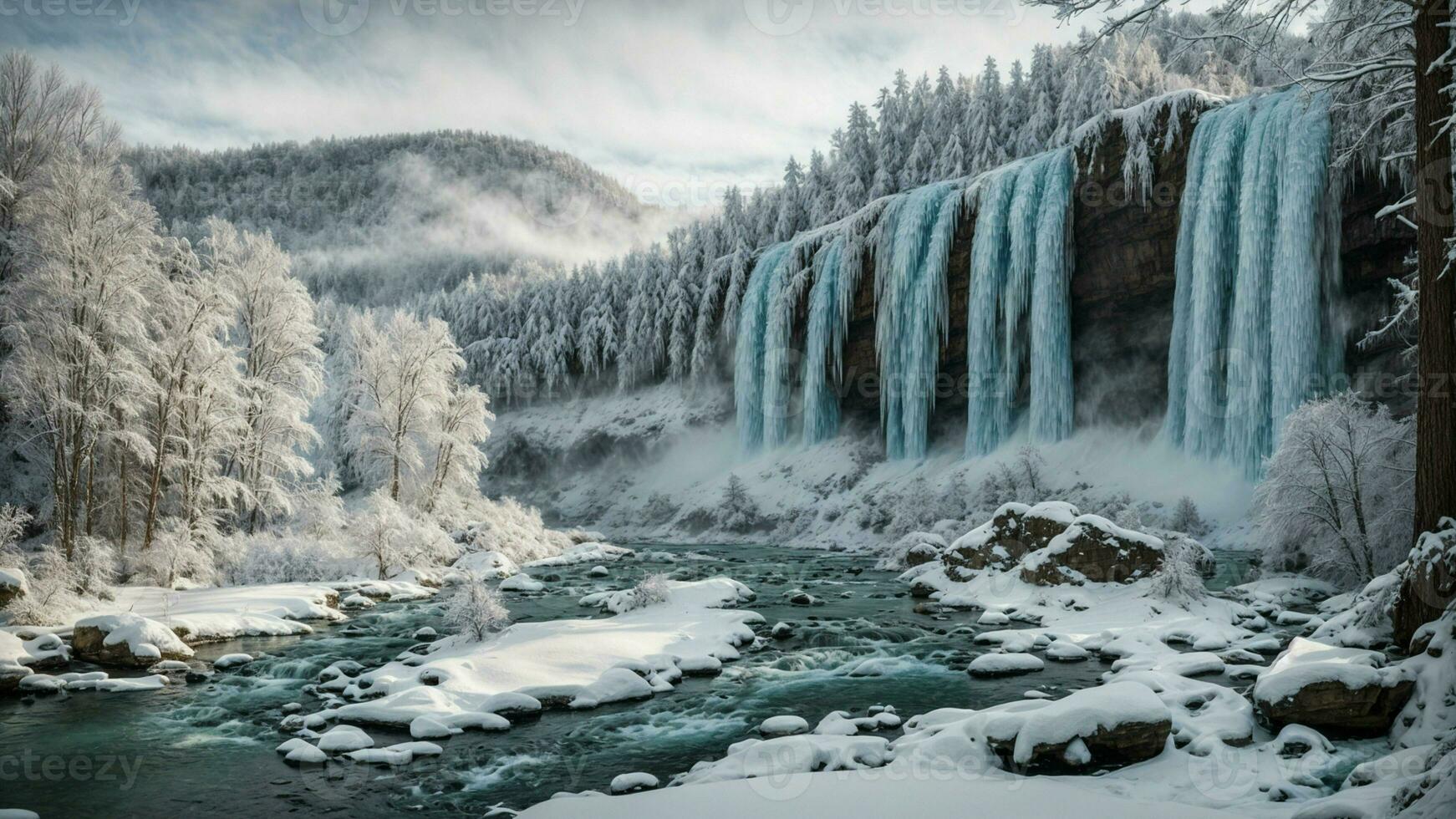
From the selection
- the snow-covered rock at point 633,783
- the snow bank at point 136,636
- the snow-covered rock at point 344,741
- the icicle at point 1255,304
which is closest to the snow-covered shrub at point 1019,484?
the icicle at point 1255,304

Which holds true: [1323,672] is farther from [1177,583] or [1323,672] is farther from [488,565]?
[488,565]

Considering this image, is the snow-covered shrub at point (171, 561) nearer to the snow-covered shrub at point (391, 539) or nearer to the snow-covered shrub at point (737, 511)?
the snow-covered shrub at point (391, 539)

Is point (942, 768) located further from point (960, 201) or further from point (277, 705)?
point (960, 201)

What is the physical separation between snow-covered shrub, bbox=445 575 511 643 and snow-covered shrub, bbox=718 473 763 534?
2972 centimetres

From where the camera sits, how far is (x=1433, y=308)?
8219 mm

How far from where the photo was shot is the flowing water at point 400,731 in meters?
7.88

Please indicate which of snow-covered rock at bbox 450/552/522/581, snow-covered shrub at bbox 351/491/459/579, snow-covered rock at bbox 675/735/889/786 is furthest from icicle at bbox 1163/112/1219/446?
snow-covered shrub at bbox 351/491/459/579

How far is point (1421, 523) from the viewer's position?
8398 mm

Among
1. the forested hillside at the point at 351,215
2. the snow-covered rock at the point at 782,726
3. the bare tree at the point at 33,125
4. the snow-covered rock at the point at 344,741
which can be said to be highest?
the forested hillside at the point at 351,215

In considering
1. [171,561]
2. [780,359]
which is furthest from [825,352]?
[171,561]

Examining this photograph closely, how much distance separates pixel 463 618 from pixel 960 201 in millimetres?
35867

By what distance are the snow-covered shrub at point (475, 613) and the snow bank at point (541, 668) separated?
21 centimetres

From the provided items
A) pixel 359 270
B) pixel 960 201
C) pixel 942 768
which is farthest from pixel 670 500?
→ pixel 359 270

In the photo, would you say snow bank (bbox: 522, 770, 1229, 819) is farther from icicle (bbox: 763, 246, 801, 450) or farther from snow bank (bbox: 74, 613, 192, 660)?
icicle (bbox: 763, 246, 801, 450)
